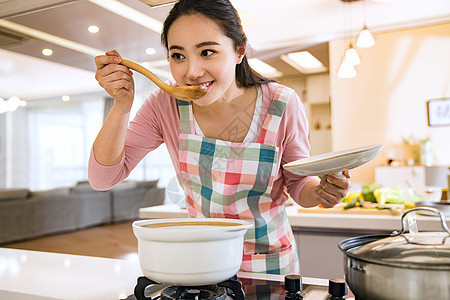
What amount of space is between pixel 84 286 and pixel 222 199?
0.37m

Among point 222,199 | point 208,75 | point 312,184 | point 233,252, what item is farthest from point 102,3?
point 233,252

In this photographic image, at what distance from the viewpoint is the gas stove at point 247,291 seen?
0.58 m

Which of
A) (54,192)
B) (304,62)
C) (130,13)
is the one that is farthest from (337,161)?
(304,62)

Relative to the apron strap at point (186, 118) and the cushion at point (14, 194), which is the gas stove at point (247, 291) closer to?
the apron strap at point (186, 118)

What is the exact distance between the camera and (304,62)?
5.91 meters

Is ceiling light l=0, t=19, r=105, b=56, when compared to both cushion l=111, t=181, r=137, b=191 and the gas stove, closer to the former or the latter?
cushion l=111, t=181, r=137, b=191

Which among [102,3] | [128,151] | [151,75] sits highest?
[102,3]

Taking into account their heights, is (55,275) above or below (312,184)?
below

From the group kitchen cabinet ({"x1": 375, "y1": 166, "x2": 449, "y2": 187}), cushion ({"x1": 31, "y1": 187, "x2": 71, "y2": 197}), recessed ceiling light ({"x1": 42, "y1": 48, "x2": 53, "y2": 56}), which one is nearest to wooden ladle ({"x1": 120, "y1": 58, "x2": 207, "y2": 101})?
recessed ceiling light ({"x1": 42, "y1": 48, "x2": 53, "y2": 56})

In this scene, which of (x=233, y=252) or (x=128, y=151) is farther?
(x=128, y=151)

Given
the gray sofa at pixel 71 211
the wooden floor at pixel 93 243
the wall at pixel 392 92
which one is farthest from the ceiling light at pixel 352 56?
the wooden floor at pixel 93 243

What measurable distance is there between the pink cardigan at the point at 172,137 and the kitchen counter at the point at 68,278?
196 millimetres

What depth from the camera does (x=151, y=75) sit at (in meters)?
0.81

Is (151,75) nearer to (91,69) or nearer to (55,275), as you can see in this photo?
(55,275)
